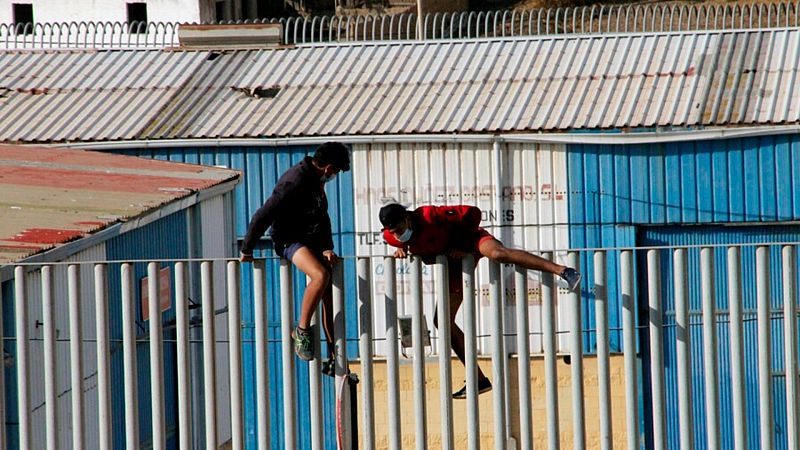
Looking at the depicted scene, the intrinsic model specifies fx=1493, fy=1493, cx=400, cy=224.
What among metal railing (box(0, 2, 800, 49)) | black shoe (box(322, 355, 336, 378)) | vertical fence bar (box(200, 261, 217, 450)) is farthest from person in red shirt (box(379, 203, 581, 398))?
metal railing (box(0, 2, 800, 49))

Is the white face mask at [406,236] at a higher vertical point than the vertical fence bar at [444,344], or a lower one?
higher

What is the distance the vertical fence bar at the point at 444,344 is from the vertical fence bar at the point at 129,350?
187 cm

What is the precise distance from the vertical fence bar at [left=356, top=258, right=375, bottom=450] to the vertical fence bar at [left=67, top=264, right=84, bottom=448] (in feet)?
5.66

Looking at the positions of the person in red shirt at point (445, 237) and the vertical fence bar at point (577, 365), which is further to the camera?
the vertical fence bar at point (577, 365)

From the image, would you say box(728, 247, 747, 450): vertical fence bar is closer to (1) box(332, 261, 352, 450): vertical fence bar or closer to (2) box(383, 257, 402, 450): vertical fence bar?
(2) box(383, 257, 402, 450): vertical fence bar

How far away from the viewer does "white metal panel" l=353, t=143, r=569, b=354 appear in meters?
19.7

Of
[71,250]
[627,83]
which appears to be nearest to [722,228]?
[627,83]

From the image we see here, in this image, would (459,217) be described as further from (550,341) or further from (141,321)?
(141,321)

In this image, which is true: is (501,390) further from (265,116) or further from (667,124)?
(265,116)

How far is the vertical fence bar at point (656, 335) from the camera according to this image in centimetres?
869

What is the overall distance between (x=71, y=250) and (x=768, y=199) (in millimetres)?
10184

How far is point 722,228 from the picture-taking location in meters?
19.2

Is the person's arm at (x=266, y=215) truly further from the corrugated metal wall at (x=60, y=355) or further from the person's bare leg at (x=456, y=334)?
the corrugated metal wall at (x=60, y=355)

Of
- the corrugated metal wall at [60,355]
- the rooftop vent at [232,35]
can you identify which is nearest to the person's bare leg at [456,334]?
the corrugated metal wall at [60,355]
